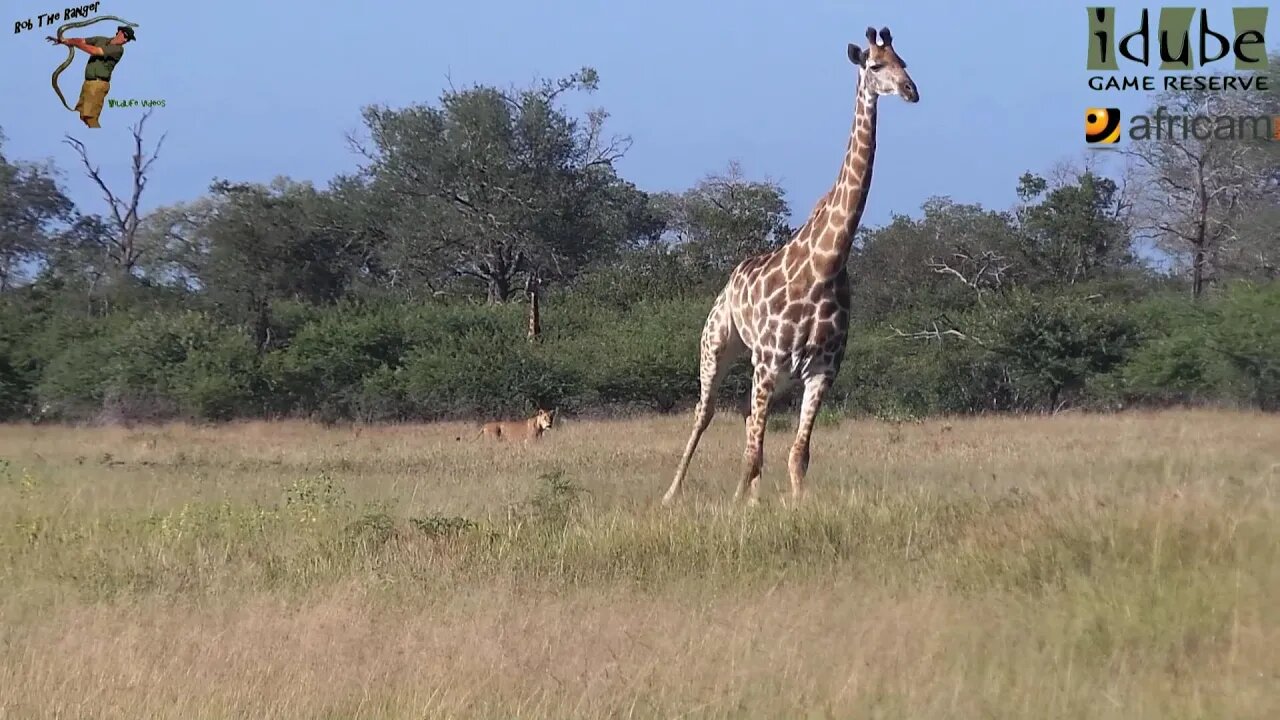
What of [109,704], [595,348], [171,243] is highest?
[171,243]

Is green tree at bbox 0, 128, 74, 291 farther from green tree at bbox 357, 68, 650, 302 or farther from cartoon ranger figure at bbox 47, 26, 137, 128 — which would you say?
cartoon ranger figure at bbox 47, 26, 137, 128

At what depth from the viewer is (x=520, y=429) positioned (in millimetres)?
18578

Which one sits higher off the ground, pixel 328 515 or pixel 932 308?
pixel 932 308

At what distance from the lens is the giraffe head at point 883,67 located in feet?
31.7

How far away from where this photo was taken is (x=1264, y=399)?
21.9 m

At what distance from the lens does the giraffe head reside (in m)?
9.66

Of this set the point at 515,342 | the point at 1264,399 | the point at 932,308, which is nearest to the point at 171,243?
the point at 515,342

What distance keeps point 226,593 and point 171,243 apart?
137ft

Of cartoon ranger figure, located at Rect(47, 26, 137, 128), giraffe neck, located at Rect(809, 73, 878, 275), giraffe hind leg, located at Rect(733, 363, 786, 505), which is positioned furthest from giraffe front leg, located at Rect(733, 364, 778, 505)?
cartoon ranger figure, located at Rect(47, 26, 137, 128)

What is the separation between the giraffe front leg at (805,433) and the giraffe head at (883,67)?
89.7 inches

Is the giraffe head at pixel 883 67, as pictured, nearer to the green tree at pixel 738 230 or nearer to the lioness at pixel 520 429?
the lioness at pixel 520 429

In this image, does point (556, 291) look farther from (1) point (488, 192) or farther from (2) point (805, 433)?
(2) point (805, 433)

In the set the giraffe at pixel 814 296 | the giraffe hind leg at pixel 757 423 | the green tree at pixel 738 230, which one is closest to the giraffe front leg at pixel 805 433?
the giraffe at pixel 814 296

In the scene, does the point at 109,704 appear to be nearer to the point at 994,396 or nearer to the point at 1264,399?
the point at 1264,399
